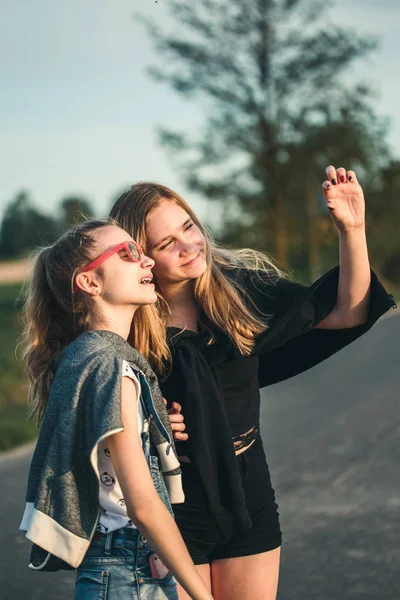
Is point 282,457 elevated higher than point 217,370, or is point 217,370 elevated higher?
point 217,370

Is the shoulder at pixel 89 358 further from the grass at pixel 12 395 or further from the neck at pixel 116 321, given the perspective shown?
the grass at pixel 12 395

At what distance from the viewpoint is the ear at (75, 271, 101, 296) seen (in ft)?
8.73

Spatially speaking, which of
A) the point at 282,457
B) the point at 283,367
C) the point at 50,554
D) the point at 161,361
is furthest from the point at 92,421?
the point at 282,457

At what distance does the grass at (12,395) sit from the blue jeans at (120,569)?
2.05 meters

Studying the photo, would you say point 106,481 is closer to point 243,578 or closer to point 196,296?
point 243,578

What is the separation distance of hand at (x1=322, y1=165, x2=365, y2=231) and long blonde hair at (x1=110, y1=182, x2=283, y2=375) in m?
0.46

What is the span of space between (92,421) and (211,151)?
16758mm

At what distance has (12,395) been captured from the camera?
39.6 feet

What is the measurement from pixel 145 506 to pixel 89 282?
69 centimetres

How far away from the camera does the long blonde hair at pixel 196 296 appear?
3.20 m

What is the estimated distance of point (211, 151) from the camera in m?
18.8

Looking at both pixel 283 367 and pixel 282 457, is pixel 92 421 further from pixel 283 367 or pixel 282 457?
pixel 282 457

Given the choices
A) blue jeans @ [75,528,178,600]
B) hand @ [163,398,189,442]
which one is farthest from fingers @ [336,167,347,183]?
blue jeans @ [75,528,178,600]

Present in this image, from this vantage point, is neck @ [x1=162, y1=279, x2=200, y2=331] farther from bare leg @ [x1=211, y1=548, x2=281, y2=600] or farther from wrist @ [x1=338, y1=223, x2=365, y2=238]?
bare leg @ [x1=211, y1=548, x2=281, y2=600]
